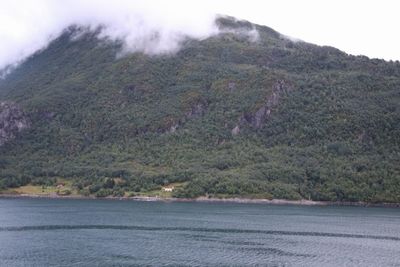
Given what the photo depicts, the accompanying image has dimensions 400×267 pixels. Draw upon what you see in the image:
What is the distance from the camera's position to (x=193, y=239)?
141000mm

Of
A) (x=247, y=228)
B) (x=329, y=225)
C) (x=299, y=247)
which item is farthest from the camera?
(x=329, y=225)

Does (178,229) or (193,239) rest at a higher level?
(178,229)

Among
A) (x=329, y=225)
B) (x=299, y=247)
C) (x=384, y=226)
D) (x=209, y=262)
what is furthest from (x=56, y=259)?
(x=384, y=226)

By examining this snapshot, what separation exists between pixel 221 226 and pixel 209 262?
171ft

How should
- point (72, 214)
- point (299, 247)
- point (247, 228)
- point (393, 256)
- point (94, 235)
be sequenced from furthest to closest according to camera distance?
1. point (72, 214)
2. point (247, 228)
3. point (94, 235)
4. point (299, 247)
5. point (393, 256)

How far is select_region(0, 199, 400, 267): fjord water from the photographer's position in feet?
380

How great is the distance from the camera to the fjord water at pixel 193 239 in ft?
380

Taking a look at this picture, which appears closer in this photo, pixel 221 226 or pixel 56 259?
pixel 56 259

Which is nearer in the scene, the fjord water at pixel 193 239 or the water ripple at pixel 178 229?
the fjord water at pixel 193 239

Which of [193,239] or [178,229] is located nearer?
[193,239]

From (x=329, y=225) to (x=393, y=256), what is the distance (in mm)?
49277

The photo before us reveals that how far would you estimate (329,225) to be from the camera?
174 m

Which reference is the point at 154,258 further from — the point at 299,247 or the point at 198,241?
the point at 299,247

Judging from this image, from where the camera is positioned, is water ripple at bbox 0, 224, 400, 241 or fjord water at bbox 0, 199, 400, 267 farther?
water ripple at bbox 0, 224, 400, 241
